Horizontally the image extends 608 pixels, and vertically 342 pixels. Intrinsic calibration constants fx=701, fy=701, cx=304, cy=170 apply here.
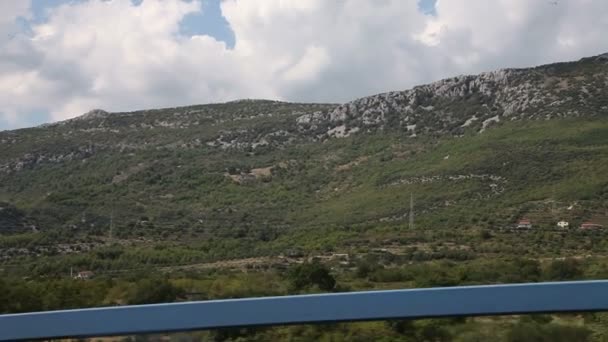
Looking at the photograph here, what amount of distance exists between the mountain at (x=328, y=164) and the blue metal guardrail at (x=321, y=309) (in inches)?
923

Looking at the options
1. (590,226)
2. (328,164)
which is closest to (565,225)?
(590,226)

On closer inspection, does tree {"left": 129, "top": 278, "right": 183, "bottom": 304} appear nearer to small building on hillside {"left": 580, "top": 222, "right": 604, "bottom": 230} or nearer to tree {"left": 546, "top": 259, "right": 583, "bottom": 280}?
tree {"left": 546, "top": 259, "right": 583, "bottom": 280}

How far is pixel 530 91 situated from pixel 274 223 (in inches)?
1283

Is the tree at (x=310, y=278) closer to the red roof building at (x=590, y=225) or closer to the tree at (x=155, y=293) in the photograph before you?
the tree at (x=155, y=293)

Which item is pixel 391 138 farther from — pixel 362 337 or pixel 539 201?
pixel 362 337

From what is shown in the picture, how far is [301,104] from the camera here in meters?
99.6

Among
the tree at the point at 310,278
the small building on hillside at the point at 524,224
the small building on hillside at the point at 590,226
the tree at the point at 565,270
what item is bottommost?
the small building on hillside at the point at 590,226

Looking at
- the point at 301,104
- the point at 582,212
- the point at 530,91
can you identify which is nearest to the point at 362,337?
Answer: the point at 582,212

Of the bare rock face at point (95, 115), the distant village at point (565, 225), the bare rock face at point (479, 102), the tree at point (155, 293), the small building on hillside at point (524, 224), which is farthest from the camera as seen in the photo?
the bare rock face at point (95, 115)

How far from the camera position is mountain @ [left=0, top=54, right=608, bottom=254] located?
38500 mm

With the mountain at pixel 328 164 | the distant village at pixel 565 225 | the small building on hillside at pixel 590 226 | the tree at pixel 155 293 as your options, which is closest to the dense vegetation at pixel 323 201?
the tree at pixel 155 293

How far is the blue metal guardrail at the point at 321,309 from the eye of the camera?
151 inches

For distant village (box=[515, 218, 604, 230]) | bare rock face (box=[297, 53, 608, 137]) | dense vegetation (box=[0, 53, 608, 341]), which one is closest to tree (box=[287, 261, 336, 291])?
dense vegetation (box=[0, 53, 608, 341])

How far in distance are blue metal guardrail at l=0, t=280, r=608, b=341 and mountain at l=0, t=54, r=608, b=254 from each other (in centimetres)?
2345
